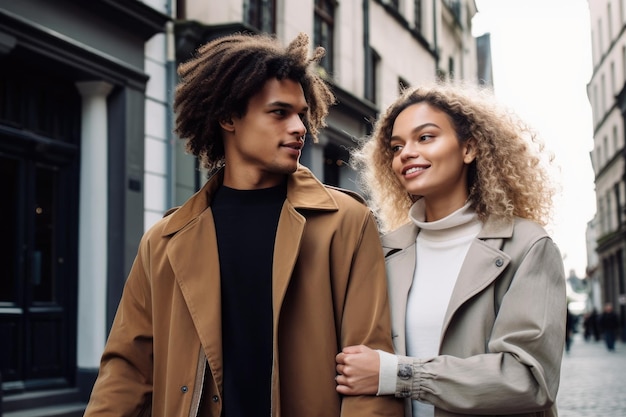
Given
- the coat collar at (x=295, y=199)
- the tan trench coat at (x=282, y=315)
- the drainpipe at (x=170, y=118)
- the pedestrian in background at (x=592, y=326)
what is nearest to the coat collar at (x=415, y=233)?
the tan trench coat at (x=282, y=315)

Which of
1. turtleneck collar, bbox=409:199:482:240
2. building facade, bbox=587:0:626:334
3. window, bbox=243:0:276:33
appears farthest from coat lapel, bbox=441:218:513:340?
building facade, bbox=587:0:626:334

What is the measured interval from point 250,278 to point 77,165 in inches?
283

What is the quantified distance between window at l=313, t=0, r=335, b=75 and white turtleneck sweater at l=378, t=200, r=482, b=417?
12.8 meters

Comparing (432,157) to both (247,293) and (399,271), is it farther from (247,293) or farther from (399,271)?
(247,293)

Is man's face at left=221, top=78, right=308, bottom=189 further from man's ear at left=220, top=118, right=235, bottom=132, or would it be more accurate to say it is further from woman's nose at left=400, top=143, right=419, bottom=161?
woman's nose at left=400, top=143, right=419, bottom=161

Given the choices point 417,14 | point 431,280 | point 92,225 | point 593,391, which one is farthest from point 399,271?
point 417,14

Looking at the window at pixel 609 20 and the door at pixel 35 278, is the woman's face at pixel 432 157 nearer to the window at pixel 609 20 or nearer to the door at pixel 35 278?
the door at pixel 35 278

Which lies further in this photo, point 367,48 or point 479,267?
point 367,48

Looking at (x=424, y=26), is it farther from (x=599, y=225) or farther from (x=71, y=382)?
(x=599, y=225)

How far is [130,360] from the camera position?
3.28 m

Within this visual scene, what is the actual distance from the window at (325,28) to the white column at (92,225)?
659cm

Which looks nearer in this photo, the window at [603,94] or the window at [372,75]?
the window at [372,75]

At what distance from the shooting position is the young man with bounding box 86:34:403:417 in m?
2.97

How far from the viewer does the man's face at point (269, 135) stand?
3.15 m
